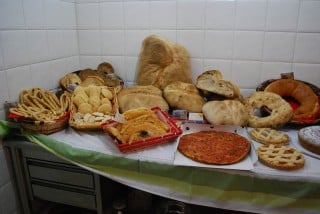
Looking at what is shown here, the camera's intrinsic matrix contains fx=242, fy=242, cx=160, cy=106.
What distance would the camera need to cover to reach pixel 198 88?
1243mm

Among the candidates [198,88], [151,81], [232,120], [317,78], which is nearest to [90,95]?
[151,81]

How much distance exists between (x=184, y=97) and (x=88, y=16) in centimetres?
83

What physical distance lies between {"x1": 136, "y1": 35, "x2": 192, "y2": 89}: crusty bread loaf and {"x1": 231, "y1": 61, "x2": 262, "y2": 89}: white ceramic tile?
26cm

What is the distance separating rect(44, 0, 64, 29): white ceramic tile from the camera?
4.24ft

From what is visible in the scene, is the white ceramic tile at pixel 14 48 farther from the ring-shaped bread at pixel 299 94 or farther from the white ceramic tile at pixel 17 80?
the ring-shaped bread at pixel 299 94

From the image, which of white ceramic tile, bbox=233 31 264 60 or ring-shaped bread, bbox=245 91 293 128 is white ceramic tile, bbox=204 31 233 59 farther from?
ring-shaped bread, bbox=245 91 293 128

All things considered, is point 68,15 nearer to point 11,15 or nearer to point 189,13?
point 11,15

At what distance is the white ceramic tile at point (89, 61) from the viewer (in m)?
1.58

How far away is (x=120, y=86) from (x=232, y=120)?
67cm

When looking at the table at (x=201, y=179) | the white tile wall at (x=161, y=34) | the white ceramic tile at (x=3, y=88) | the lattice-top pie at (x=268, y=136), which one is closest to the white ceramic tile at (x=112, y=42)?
the white tile wall at (x=161, y=34)

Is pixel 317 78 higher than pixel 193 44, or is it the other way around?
pixel 193 44

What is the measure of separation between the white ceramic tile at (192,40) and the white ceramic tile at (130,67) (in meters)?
0.31

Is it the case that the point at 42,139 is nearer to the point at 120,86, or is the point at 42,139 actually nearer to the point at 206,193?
the point at 120,86

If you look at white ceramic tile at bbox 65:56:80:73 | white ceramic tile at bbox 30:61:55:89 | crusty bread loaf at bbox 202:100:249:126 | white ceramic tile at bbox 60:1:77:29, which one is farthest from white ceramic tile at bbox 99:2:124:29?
crusty bread loaf at bbox 202:100:249:126
